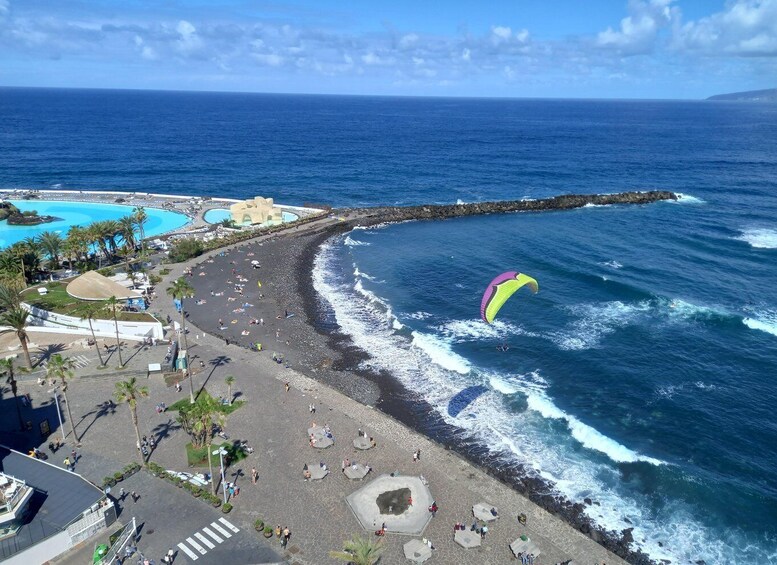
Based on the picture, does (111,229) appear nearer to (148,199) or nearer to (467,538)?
(148,199)

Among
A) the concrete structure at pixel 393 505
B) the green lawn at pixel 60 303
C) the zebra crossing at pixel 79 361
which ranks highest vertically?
the green lawn at pixel 60 303

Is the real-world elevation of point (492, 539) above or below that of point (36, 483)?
below

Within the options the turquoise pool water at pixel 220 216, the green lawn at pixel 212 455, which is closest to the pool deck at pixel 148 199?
the turquoise pool water at pixel 220 216

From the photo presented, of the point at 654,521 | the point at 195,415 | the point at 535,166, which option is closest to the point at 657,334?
the point at 654,521

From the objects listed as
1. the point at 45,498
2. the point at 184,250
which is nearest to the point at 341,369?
the point at 45,498

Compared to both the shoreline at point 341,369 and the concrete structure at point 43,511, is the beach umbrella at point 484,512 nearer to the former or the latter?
the shoreline at point 341,369

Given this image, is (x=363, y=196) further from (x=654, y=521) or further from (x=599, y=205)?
(x=654, y=521)

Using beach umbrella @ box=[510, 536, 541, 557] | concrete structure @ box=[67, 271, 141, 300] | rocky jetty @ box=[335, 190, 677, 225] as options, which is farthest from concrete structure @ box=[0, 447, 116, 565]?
rocky jetty @ box=[335, 190, 677, 225]
